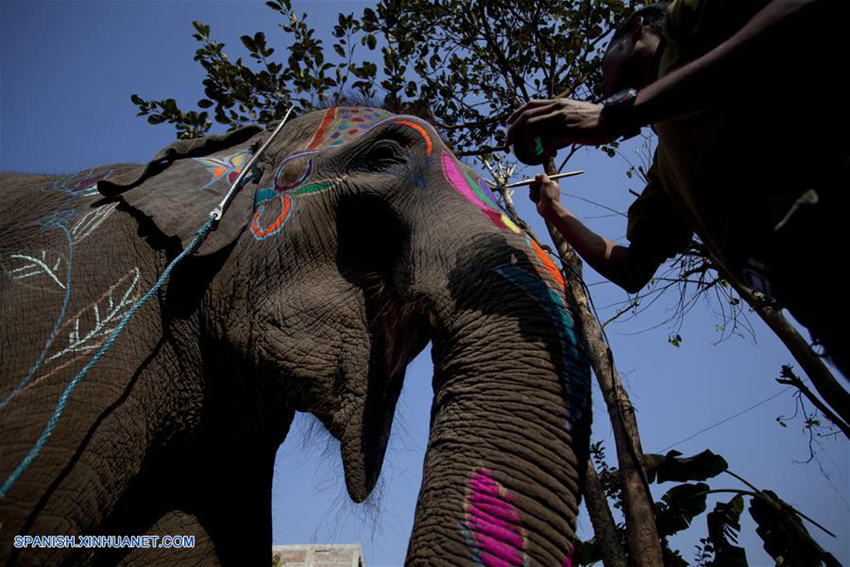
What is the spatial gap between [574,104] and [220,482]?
195 cm

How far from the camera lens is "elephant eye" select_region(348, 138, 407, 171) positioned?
211 cm

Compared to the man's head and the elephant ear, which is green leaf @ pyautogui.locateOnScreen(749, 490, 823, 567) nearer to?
the man's head

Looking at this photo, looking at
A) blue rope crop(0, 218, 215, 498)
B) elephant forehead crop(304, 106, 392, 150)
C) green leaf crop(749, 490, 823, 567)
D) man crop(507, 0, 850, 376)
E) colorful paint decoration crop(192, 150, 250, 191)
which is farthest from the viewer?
green leaf crop(749, 490, 823, 567)

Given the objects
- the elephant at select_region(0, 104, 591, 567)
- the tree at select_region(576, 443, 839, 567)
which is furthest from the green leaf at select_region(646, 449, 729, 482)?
the elephant at select_region(0, 104, 591, 567)

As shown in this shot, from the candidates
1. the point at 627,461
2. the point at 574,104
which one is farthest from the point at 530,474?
the point at 627,461

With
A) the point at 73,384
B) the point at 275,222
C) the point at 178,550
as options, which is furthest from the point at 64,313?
the point at 178,550

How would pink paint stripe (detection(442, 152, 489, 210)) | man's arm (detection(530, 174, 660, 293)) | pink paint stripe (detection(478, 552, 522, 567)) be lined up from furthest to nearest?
pink paint stripe (detection(442, 152, 489, 210)) → man's arm (detection(530, 174, 660, 293)) → pink paint stripe (detection(478, 552, 522, 567))

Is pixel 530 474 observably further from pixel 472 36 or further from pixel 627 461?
pixel 472 36

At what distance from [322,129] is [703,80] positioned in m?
1.67

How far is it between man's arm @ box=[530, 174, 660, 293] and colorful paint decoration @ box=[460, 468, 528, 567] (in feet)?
2.74

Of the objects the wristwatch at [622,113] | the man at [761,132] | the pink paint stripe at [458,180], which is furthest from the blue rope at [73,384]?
the wristwatch at [622,113]

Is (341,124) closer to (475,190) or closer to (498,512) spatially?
(475,190)

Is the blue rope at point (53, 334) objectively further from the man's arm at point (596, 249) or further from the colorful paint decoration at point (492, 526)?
the man's arm at point (596, 249)

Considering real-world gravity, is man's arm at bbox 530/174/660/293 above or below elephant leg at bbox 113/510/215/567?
above
